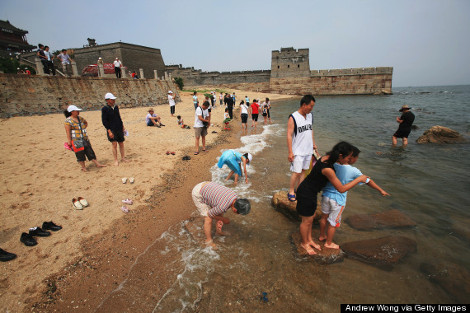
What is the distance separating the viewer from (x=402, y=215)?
4.18 metres

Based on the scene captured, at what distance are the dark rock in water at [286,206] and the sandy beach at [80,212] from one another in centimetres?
188

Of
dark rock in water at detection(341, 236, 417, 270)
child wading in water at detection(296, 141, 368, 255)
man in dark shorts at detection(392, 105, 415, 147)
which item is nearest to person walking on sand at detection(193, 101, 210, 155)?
child wading in water at detection(296, 141, 368, 255)

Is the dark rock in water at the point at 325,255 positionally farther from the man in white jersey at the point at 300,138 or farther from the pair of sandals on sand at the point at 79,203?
the pair of sandals on sand at the point at 79,203

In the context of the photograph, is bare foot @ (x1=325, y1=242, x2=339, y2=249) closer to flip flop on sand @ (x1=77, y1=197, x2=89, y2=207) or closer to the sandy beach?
A: the sandy beach

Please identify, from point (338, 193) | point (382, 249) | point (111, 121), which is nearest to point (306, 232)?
point (338, 193)

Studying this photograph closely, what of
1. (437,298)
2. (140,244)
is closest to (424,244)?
(437,298)

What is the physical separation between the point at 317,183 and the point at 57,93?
56.7 ft

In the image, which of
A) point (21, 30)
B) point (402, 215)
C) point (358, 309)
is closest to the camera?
point (358, 309)

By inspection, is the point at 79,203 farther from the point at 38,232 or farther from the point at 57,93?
the point at 57,93

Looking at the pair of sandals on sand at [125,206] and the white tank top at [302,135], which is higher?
the white tank top at [302,135]

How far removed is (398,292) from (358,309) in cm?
65

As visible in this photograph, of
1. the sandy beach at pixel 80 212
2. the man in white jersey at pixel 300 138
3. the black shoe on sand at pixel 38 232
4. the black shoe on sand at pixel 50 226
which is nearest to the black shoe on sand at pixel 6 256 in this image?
the sandy beach at pixel 80 212

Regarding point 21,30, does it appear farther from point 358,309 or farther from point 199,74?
point 358,309

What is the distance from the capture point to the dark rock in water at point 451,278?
103 inches
